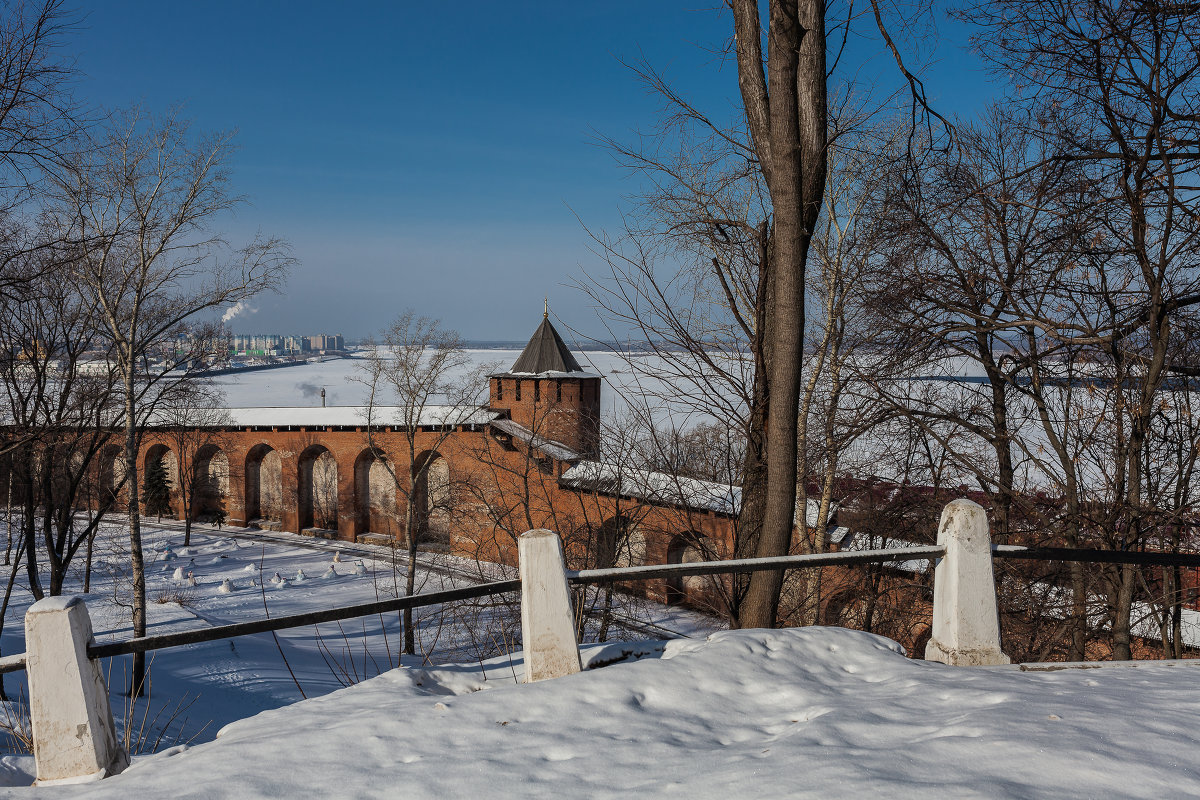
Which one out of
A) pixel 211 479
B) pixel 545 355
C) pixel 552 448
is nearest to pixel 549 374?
pixel 545 355

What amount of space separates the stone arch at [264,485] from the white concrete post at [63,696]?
115 feet

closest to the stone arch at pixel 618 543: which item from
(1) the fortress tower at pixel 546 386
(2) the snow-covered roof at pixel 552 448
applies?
(2) the snow-covered roof at pixel 552 448

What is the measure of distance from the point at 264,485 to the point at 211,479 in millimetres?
2979

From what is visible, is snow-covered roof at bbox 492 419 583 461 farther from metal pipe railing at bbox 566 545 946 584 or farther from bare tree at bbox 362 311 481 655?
metal pipe railing at bbox 566 545 946 584

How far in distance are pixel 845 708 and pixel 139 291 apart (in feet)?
52.2

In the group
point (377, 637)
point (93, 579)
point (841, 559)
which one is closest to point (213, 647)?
point (377, 637)

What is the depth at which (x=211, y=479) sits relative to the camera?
36.8 meters

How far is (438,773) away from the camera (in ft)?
8.27

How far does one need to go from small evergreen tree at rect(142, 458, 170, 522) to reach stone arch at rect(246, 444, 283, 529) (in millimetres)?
4522

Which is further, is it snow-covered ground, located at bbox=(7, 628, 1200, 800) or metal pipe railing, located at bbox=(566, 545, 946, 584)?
metal pipe railing, located at bbox=(566, 545, 946, 584)

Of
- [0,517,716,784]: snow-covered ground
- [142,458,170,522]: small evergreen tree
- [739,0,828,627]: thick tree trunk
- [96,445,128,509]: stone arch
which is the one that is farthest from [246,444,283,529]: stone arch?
[739,0,828,627]: thick tree trunk

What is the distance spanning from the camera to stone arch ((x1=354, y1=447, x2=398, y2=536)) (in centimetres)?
3384

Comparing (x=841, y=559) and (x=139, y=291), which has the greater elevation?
(x=139, y=291)

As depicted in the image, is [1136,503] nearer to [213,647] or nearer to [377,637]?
[213,647]
